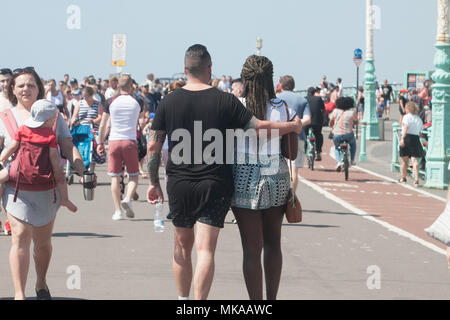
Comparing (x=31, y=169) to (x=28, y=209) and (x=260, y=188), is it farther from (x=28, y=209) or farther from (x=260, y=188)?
(x=260, y=188)

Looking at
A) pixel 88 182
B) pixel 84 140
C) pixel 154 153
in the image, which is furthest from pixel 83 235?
pixel 84 140

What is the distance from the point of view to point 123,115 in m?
13.1

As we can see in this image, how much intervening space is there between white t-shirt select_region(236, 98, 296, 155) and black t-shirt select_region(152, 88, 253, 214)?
0.21 meters

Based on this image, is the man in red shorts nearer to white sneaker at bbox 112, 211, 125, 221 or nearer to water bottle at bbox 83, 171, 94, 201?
white sneaker at bbox 112, 211, 125, 221

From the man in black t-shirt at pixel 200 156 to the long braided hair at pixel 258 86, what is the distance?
0.86 ft

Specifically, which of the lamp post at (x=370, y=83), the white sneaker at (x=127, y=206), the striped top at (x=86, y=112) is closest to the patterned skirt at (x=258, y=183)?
the white sneaker at (x=127, y=206)

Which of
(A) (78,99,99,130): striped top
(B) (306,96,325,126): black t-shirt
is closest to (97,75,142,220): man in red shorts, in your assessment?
(A) (78,99,99,130): striped top

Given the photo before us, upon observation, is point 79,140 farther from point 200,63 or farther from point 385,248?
point 200,63

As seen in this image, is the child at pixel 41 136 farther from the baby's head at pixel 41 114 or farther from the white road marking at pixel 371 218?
the white road marking at pixel 371 218

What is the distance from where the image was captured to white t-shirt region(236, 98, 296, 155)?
277 inches

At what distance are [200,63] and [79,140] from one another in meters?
10.6

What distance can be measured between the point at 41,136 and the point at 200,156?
132cm

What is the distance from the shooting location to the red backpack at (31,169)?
7.34 meters
